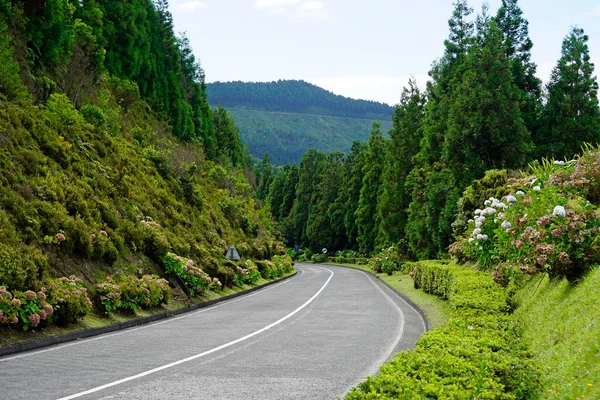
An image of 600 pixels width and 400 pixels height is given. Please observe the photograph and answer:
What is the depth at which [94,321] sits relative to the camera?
15.5 meters

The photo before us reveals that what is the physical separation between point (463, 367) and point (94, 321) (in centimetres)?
1143

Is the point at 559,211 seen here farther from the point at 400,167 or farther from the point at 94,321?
the point at 400,167

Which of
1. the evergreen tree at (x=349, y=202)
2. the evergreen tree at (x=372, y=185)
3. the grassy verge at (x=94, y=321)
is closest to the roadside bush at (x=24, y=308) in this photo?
the grassy verge at (x=94, y=321)

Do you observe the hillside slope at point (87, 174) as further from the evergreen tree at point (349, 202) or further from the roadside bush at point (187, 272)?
the evergreen tree at point (349, 202)

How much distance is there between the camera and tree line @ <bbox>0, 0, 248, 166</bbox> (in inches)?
1075

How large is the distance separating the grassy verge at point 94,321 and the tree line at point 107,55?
10431 millimetres

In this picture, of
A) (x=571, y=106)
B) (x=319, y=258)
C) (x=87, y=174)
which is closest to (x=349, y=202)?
(x=319, y=258)

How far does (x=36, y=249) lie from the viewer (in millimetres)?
15766

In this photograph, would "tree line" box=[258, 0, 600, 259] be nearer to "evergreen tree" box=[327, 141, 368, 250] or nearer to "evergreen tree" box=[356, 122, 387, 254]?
"evergreen tree" box=[356, 122, 387, 254]

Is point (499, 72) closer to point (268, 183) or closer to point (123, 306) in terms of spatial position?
point (123, 306)

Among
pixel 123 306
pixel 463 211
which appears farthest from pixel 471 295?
pixel 463 211

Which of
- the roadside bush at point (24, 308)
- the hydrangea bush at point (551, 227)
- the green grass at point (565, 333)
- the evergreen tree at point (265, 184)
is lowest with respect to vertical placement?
the evergreen tree at point (265, 184)

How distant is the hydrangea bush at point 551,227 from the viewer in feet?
35.8

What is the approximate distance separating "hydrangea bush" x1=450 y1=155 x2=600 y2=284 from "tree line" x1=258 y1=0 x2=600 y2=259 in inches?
552
